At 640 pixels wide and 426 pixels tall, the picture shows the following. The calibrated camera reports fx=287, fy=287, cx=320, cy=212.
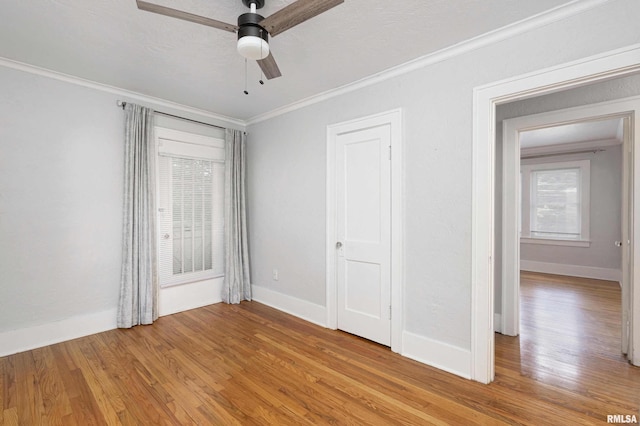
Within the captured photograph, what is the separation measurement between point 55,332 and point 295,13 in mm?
3656

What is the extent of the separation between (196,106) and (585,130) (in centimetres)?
617

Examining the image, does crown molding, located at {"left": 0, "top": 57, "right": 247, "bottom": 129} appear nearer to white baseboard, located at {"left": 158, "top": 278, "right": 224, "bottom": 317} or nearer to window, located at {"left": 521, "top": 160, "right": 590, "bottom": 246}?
white baseboard, located at {"left": 158, "top": 278, "right": 224, "bottom": 317}

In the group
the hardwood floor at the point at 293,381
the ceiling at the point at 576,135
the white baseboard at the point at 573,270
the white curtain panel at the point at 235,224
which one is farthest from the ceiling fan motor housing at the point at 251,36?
the white baseboard at the point at 573,270

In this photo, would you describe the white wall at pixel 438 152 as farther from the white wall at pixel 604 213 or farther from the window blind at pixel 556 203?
the window blind at pixel 556 203

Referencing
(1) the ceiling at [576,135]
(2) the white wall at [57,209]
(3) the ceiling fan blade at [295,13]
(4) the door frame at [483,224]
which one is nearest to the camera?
(3) the ceiling fan blade at [295,13]

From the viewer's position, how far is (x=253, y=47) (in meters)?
1.62

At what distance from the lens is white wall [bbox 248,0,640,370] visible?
190 cm

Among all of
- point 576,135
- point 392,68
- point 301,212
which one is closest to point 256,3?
point 392,68

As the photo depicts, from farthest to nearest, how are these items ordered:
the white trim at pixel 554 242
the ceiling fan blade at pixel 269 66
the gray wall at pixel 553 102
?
1. the white trim at pixel 554 242
2. the gray wall at pixel 553 102
3. the ceiling fan blade at pixel 269 66

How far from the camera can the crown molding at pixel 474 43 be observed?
6.04 feet

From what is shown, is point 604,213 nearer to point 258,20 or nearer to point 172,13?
point 258,20

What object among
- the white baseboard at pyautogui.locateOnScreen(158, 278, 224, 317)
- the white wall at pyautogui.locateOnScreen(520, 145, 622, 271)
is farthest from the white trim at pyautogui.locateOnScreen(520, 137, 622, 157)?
the white baseboard at pyautogui.locateOnScreen(158, 278, 224, 317)

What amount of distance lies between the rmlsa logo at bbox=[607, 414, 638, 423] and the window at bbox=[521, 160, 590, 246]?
5.16 meters

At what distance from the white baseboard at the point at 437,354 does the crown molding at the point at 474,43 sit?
242 cm
